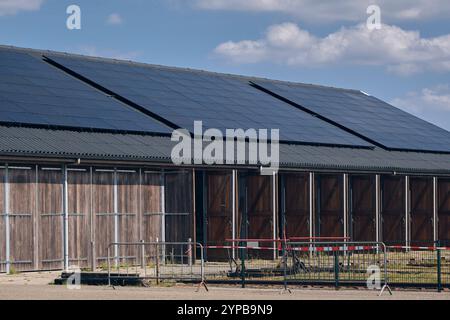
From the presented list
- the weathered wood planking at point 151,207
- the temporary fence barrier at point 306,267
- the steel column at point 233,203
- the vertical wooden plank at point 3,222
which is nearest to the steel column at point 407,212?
the temporary fence barrier at point 306,267

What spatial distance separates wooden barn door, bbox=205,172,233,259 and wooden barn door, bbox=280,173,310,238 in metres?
3.35

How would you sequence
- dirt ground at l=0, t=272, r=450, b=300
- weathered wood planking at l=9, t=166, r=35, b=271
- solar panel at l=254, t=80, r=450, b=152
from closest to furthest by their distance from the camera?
dirt ground at l=0, t=272, r=450, b=300 < weathered wood planking at l=9, t=166, r=35, b=271 < solar panel at l=254, t=80, r=450, b=152

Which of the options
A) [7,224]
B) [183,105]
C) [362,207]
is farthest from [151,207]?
[362,207]

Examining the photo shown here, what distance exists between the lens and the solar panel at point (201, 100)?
147 feet

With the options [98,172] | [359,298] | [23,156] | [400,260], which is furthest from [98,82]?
[359,298]

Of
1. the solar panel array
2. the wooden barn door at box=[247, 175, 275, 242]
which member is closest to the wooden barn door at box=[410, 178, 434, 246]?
the solar panel array

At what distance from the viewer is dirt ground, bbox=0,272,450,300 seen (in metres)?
25.1

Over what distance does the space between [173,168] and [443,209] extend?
17021mm

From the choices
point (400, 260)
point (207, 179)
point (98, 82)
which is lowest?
point (400, 260)

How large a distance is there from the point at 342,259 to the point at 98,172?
8.50 m

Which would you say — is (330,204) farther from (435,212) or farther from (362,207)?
(435,212)

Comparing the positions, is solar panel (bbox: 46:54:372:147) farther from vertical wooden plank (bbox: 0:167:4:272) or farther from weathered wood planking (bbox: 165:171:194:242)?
vertical wooden plank (bbox: 0:167:4:272)

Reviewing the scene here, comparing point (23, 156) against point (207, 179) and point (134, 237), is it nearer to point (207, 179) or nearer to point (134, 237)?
point (134, 237)

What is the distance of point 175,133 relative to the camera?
135ft
